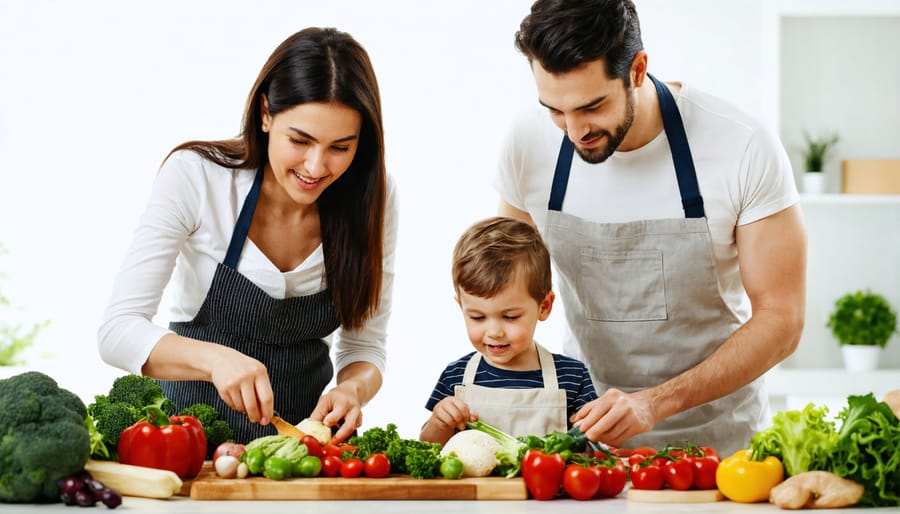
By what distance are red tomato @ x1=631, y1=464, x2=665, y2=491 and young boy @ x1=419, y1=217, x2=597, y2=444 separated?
55 centimetres

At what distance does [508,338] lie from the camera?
246 cm

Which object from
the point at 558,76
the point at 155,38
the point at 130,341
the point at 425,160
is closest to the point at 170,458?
the point at 130,341

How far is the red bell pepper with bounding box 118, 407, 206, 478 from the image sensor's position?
1922mm

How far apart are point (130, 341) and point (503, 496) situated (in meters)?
0.95

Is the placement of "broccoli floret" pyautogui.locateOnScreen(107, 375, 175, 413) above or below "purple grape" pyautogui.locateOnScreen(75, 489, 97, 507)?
above

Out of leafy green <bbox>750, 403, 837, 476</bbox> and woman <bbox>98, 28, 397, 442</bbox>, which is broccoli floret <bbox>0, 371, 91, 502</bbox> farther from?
leafy green <bbox>750, 403, 837, 476</bbox>

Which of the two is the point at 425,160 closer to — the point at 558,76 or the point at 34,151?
the point at 34,151

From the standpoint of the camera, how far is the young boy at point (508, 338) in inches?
96.3

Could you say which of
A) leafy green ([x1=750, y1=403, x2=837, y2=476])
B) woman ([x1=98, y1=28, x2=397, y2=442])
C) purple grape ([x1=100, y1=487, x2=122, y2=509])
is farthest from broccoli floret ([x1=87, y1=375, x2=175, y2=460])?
leafy green ([x1=750, y1=403, x2=837, y2=476])

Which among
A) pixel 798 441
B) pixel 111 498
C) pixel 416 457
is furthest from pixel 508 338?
pixel 111 498

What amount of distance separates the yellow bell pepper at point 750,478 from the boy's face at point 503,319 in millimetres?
715

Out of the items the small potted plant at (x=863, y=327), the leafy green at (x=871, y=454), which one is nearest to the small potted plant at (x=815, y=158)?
the small potted plant at (x=863, y=327)

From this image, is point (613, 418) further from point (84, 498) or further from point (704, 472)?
point (84, 498)

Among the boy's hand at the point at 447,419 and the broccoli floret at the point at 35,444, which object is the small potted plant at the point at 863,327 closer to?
the boy's hand at the point at 447,419
